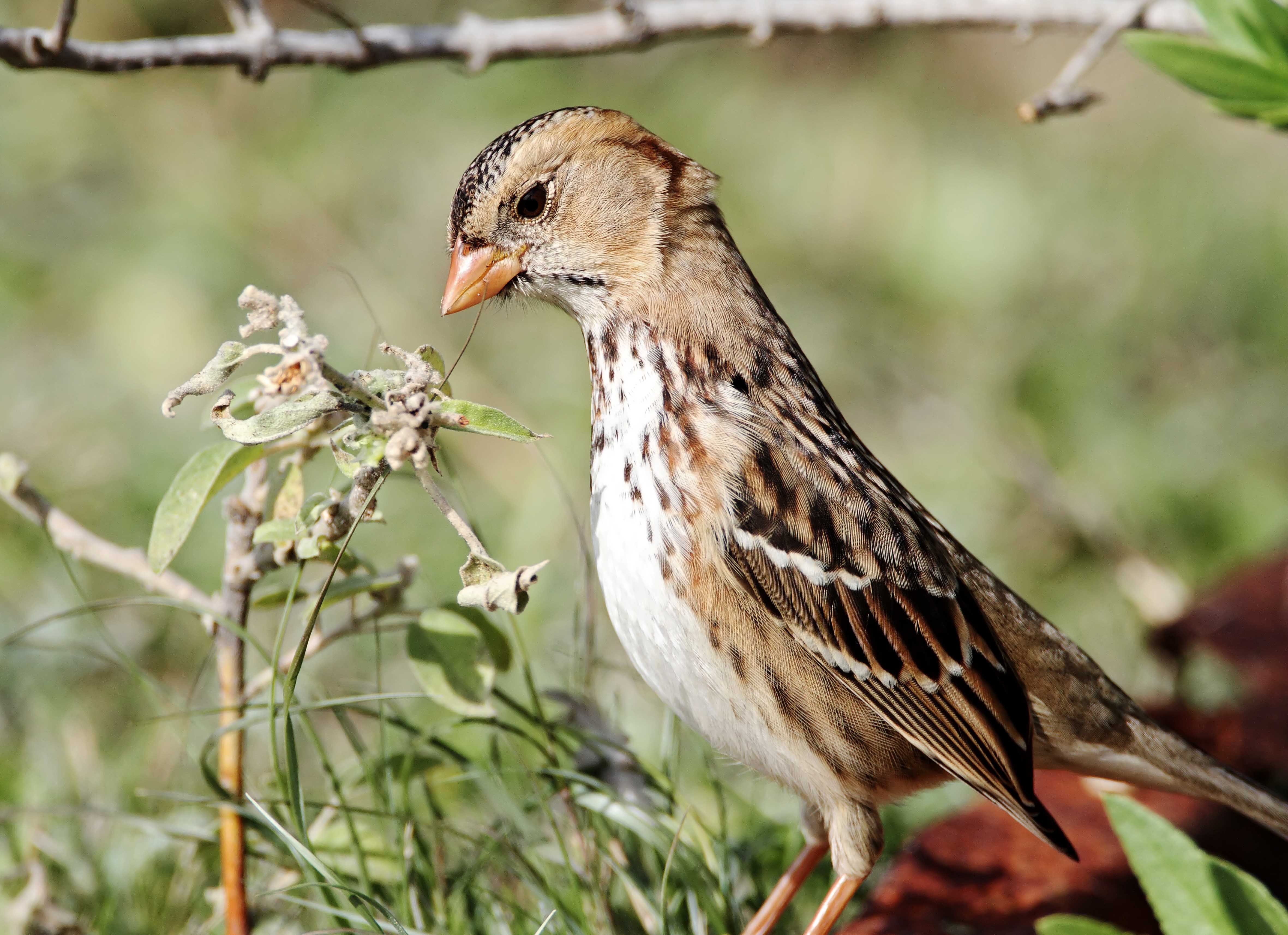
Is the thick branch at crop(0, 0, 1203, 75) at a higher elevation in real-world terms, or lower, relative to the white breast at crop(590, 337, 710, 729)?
higher

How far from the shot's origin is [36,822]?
283cm

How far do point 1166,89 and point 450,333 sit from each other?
215 inches

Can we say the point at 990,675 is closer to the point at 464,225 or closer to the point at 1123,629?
the point at 464,225

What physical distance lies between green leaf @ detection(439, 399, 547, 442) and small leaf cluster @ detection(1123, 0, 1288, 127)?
1715 mm

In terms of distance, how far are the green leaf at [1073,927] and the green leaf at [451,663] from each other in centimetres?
107

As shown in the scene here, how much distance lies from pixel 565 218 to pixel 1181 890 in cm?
→ 182

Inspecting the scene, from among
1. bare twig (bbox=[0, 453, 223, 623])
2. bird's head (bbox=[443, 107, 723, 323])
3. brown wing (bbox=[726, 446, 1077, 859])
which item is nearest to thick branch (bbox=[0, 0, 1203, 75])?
bird's head (bbox=[443, 107, 723, 323])

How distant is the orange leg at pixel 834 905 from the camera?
254 centimetres

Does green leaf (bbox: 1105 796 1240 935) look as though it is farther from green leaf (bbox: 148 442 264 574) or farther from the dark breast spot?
green leaf (bbox: 148 442 264 574)

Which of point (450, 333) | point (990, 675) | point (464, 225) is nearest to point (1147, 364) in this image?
point (450, 333)

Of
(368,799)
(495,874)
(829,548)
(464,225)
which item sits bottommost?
(368,799)

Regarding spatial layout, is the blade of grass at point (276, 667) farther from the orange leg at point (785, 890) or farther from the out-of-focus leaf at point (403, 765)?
the orange leg at point (785, 890)

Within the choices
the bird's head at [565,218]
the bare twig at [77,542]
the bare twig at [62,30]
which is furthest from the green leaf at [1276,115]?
the bare twig at [62,30]

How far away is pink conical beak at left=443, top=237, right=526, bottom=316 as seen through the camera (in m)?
2.74
